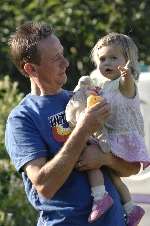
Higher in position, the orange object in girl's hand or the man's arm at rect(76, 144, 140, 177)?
the orange object in girl's hand

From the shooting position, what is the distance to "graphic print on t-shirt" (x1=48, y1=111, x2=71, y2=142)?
3.92m

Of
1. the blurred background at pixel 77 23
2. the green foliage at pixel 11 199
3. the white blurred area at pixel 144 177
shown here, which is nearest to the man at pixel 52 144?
the white blurred area at pixel 144 177

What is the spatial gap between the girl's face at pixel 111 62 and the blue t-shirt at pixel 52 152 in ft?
0.82

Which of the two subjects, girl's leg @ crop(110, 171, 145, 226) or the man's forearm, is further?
girl's leg @ crop(110, 171, 145, 226)

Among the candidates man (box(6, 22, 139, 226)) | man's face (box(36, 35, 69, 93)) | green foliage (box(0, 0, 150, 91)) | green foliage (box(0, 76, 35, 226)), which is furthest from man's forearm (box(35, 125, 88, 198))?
green foliage (box(0, 0, 150, 91))

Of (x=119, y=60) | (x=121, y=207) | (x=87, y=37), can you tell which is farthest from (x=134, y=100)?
(x=87, y=37)

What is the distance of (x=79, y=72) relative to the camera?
10773 millimetres

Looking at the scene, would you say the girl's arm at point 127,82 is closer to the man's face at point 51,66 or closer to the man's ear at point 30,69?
the man's face at point 51,66

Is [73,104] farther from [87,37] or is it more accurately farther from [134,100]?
[87,37]

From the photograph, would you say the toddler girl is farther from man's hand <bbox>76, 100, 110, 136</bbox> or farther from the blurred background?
the blurred background

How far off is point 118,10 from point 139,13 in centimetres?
25

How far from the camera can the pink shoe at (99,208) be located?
3834 millimetres

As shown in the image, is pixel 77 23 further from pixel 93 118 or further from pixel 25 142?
pixel 93 118

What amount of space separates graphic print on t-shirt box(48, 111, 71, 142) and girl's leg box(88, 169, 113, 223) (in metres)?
0.18
